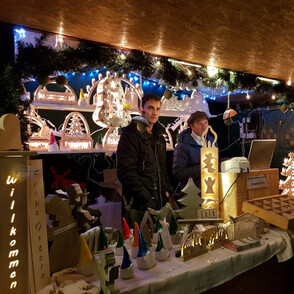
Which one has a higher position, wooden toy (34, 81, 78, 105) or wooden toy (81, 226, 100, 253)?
wooden toy (34, 81, 78, 105)

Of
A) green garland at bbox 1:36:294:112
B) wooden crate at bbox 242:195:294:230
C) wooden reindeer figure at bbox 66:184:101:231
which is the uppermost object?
green garland at bbox 1:36:294:112

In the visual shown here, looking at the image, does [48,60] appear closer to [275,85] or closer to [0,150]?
[0,150]

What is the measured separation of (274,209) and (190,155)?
1.02 m

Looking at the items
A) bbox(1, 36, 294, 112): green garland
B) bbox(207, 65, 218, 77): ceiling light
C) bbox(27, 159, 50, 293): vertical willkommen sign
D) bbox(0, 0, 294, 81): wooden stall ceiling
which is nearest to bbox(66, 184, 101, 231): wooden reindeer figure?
bbox(27, 159, 50, 293): vertical willkommen sign

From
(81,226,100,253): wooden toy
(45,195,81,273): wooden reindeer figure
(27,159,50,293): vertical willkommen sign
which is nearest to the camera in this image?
(27,159,50,293): vertical willkommen sign

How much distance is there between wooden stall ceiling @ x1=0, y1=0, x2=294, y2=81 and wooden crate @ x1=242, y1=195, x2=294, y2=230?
105 centimetres

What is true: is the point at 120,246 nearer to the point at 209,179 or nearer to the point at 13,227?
the point at 13,227

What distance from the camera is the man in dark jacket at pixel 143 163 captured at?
253 centimetres

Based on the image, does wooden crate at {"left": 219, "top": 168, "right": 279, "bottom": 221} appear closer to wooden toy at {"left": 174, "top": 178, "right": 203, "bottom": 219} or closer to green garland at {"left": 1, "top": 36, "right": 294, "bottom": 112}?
wooden toy at {"left": 174, "top": 178, "right": 203, "bottom": 219}

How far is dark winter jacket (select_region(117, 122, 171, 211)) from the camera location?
8.31 feet

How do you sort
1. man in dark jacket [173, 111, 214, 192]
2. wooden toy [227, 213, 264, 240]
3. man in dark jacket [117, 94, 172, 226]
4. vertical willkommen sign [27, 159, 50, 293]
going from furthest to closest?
1. man in dark jacket [173, 111, 214, 192]
2. man in dark jacket [117, 94, 172, 226]
3. wooden toy [227, 213, 264, 240]
4. vertical willkommen sign [27, 159, 50, 293]

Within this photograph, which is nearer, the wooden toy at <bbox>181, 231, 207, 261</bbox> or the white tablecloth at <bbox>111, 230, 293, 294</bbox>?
the white tablecloth at <bbox>111, 230, 293, 294</bbox>

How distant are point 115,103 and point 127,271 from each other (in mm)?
1780

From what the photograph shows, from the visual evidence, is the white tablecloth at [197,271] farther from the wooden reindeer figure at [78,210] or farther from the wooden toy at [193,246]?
the wooden reindeer figure at [78,210]
